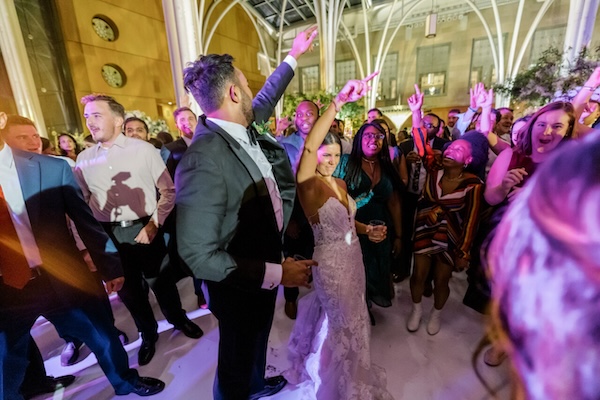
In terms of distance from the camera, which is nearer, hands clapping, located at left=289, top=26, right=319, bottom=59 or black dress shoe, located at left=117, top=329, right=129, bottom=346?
Answer: hands clapping, located at left=289, top=26, right=319, bottom=59

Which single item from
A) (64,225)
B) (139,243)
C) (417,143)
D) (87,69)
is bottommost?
(139,243)

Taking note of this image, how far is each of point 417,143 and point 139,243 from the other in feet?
9.20

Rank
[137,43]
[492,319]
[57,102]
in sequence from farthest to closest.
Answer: [137,43] < [57,102] < [492,319]

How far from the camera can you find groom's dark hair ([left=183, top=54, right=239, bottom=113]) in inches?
49.4

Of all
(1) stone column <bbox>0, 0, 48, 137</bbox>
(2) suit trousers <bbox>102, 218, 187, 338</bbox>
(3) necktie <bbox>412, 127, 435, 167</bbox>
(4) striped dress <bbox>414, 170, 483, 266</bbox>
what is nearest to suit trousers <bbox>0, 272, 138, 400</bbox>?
(2) suit trousers <bbox>102, 218, 187, 338</bbox>

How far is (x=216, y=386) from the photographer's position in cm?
148

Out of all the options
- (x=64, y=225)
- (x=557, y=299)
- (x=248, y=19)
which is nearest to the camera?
(x=557, y=299)

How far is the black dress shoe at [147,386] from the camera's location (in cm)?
195

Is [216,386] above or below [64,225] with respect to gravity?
below

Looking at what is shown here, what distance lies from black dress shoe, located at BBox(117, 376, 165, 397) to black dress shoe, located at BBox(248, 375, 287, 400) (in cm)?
74

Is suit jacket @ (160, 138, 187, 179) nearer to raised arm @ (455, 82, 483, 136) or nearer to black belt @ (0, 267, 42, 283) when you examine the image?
black belt @ (0, 267, 42, 283)

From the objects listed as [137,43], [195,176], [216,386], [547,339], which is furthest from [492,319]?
[137,43]

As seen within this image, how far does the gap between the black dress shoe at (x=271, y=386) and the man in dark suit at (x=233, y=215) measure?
0.43 m

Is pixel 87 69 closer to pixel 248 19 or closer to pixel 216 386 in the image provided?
pixel 248 19
